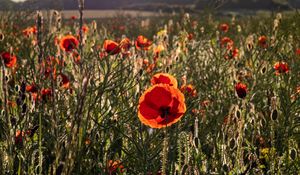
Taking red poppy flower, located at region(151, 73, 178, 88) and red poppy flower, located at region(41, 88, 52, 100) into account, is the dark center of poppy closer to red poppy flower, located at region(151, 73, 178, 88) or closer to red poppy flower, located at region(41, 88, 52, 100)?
red poppy flower, located at region(151, 73, 178, 88)

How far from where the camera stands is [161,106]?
4.72 feet

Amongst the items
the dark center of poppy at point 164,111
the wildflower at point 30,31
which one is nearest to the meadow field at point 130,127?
the dark center of poppy at point 164,111

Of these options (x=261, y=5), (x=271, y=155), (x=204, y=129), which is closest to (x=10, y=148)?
(x=271, y=155)

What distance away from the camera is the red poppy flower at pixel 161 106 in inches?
54.4

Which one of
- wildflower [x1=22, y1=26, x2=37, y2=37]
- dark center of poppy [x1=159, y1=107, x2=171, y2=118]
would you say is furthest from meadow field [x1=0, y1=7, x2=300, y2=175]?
wildflower [x1=22, y1=26, x2=37, y2=37]

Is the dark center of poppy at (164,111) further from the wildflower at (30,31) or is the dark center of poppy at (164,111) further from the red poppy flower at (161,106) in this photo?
the wildflower at (30,31)

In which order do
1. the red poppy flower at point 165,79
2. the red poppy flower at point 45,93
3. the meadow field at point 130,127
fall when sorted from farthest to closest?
the red poppy flower at point 45,93 < the red poppy flower at point 165,79 < the meadow field at point 130,127

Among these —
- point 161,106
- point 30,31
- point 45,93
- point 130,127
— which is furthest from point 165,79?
point 30,31

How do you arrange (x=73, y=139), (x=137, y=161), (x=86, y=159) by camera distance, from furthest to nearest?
(x=86, y=159)
(x=137, y=161)
(x=73, y=139)

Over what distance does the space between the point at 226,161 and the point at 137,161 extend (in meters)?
0.36

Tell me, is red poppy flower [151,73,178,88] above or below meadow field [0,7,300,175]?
above

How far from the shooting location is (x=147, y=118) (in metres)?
1.41

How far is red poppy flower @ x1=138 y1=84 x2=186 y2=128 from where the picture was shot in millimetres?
1382

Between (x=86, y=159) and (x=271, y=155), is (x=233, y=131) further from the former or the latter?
(x=86, y=159)
